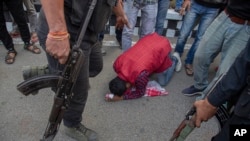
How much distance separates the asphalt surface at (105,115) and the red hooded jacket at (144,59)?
0.25m

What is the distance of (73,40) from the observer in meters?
1.31

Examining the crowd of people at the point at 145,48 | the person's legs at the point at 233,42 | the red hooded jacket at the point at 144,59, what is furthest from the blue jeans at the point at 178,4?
the person's legs at the point at 233,42

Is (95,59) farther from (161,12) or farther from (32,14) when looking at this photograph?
(32,14)

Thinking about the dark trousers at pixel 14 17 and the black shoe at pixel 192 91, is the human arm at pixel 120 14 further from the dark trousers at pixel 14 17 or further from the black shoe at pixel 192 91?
the dark trousers at pixel 14 17

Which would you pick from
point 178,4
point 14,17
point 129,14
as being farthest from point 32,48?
point 178,4

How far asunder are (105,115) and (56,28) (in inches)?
42.5

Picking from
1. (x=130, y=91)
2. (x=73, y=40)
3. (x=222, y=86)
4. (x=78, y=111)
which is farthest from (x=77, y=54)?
(x=130, y=91)

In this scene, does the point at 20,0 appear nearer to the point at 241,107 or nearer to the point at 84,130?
the point at 84,130

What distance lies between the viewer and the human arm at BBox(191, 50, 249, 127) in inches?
40.2

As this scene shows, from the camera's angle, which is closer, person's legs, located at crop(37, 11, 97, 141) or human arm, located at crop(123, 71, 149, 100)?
person's legs, located at crop(37, 11, 97, 141)

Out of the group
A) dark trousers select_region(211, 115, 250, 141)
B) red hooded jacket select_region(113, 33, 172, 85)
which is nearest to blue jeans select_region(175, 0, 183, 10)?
red hooded jacket select_region(113, 33, 172, 85)

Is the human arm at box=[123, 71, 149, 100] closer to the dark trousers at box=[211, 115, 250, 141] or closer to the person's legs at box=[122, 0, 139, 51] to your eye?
the person's legs at box=[122, 0, 139, 51]

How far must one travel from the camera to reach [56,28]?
1.08 metres

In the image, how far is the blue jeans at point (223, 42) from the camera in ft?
5.93
